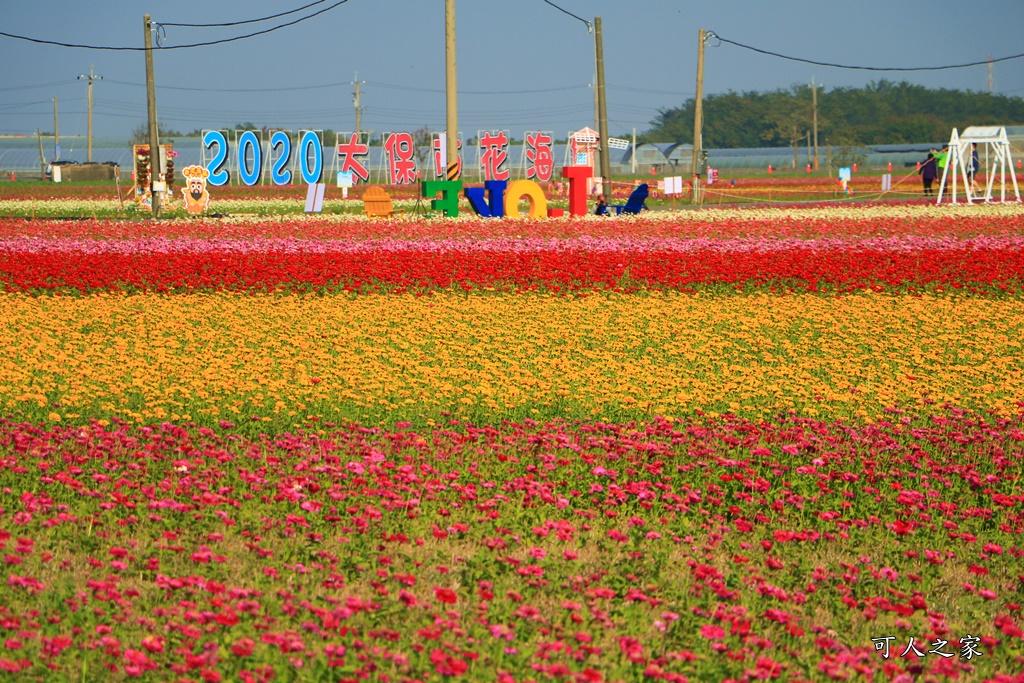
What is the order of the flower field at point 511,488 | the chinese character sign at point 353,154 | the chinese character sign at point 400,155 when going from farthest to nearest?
the chinese character sign at point 400,155 < the chinese character sign at point 353,154 < the flower field at point 511,488

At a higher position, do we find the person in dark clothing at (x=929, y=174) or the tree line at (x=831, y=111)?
the tree line at (x=831, y=111)

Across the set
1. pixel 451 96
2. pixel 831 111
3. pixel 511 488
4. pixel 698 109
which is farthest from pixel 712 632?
pixel 831 111

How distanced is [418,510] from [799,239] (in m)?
14.6

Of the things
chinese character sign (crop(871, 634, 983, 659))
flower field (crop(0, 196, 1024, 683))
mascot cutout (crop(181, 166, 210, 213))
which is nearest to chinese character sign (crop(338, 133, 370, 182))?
mascot cutout (crop(181, 166, 210, 213))

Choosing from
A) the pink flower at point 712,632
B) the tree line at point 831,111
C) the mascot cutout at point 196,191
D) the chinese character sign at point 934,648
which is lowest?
the chinese character sign at point 934,648

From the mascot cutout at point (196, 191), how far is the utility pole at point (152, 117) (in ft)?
3.91

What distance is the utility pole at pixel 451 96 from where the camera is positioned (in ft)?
85.4

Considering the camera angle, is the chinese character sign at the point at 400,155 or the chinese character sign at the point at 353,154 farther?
the chinese character sign at the point at 400,155

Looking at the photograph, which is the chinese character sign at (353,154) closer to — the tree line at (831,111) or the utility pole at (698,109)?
the utility pole at (698,109)

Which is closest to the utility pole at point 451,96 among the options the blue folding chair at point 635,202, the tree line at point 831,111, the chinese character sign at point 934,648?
the blue folding chair at point 635,202

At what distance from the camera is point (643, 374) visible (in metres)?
8.88

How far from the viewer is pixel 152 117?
2953 centimetres

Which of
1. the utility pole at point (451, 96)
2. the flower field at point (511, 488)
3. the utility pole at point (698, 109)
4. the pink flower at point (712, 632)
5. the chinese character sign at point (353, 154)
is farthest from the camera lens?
the chinese character sign at point (353, 154)

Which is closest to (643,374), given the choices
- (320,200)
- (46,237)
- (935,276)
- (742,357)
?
(742,357)
